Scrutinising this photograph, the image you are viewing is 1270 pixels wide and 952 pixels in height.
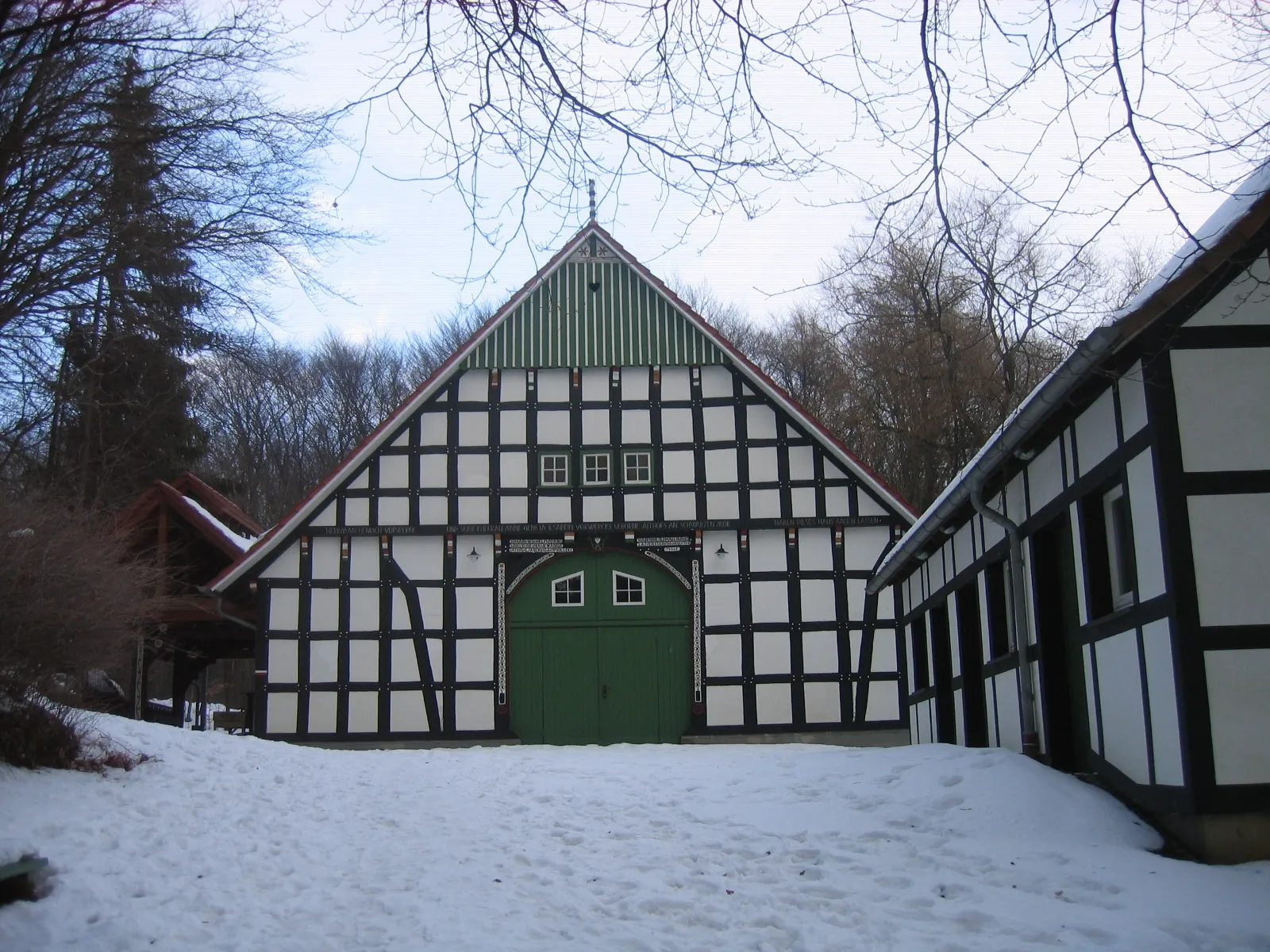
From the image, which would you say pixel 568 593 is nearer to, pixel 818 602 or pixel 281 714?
pixel 818 602

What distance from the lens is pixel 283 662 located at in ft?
55.3

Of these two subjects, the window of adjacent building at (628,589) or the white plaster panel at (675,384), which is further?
the white plaster panel at (675,384)

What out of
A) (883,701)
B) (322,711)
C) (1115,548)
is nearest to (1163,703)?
(1115,548)

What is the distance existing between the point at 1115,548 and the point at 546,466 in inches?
413

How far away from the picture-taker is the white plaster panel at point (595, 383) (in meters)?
17.7

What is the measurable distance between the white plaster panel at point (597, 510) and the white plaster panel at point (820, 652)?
3180 millimetres

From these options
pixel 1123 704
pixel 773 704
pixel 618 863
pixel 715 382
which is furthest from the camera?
pixel 715 382

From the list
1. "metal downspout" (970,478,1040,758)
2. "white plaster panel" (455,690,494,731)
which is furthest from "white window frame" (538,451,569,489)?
"metal downspout" (970,478,1040,758)

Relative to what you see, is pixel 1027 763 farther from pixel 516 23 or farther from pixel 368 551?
pixel 368 551

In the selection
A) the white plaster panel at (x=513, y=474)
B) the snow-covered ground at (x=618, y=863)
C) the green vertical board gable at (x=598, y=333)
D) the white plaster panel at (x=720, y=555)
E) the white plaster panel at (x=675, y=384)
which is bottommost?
the snow-covered ground at (x=618, y=863)

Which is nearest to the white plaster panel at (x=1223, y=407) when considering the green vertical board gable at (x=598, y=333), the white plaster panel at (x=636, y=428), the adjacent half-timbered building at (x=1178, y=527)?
the adjacent half-timbered building at (x=1178, y=527)

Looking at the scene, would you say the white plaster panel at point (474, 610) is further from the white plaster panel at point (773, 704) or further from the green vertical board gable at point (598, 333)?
the white plaster panel at point (773, 704)

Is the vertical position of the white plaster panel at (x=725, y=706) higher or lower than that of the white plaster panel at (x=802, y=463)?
lower

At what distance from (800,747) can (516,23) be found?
11.0 m
